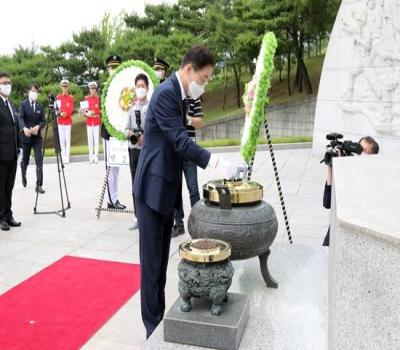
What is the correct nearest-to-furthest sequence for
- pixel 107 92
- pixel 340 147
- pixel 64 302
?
pixel 64 302 → pixel 340 147 → pixel 107 92

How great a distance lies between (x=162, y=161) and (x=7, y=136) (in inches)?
146

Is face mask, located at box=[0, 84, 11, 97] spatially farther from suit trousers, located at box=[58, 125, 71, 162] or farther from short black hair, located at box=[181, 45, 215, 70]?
suit trousers, located at box=[58, 125, 71, 162]

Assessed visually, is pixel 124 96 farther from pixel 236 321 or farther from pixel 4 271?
pixel 236 321

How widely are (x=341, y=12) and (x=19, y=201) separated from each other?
8.06 meters

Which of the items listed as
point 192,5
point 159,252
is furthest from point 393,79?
point 192,5

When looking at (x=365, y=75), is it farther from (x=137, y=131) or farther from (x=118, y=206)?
(x=137, y=131)

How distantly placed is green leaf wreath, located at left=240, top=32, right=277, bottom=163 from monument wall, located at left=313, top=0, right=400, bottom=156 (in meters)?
6.49

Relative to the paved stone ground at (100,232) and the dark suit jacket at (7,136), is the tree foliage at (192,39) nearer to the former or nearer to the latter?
the paved stone ground at (100,232)

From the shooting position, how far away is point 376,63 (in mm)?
9945

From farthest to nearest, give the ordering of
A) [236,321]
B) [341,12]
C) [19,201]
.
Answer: [341,12] → [19,201] → [236,321]

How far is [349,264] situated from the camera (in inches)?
76.6

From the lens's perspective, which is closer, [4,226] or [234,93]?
[4,226]

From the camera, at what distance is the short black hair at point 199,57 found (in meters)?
2.80

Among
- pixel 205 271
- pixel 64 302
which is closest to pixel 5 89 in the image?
pixel 64 302
